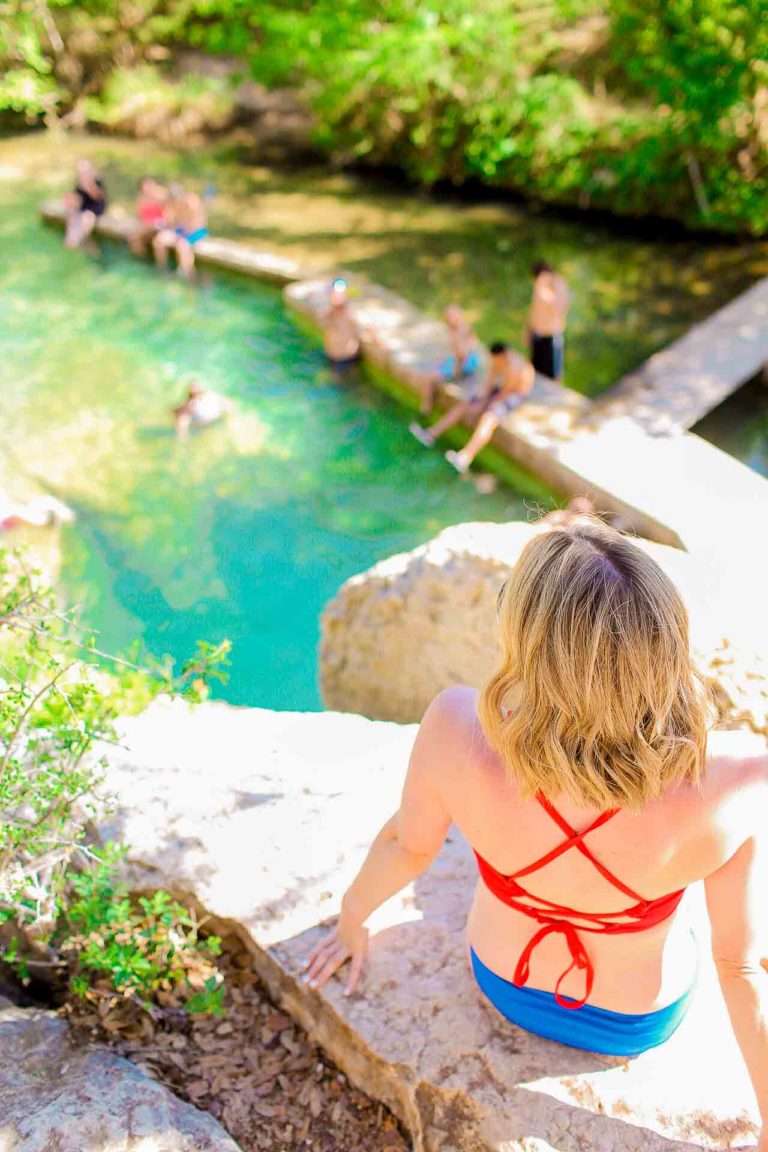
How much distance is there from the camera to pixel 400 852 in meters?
2.21

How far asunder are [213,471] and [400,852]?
602cm

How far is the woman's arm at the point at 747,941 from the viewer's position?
1.85 meters

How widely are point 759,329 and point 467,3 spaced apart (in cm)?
553

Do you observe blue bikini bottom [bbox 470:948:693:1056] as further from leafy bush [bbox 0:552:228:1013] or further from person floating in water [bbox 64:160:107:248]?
person floating in water [bbox 64:160:107:248]

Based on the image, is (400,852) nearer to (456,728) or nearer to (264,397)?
(456,728)

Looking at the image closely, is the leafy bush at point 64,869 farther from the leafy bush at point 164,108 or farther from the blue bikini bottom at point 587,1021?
the leafy bush at point 164,108

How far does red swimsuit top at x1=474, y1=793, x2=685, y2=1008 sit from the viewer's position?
186 centimetres

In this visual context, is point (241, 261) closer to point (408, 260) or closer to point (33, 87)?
point (408, 260)

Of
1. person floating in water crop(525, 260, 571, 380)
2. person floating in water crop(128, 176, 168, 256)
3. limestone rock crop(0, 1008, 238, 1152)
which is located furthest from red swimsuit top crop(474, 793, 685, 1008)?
person floating in water crop(128, 176, 168, 256)

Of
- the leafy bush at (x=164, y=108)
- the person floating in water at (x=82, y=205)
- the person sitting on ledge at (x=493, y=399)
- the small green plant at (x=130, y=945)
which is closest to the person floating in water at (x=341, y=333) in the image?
the person sitting on ledge at (x=493, y=399)

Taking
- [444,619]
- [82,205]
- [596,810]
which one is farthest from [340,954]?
[82,205]

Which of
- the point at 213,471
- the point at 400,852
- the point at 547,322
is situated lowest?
the point at 213,471

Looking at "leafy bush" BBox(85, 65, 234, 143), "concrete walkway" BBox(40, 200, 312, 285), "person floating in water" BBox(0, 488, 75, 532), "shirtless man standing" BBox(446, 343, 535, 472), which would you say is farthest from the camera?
"leafy bush" BBox(85, 65, 234, 143)

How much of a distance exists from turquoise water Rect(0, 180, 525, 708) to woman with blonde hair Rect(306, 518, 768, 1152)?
3.64 meters
